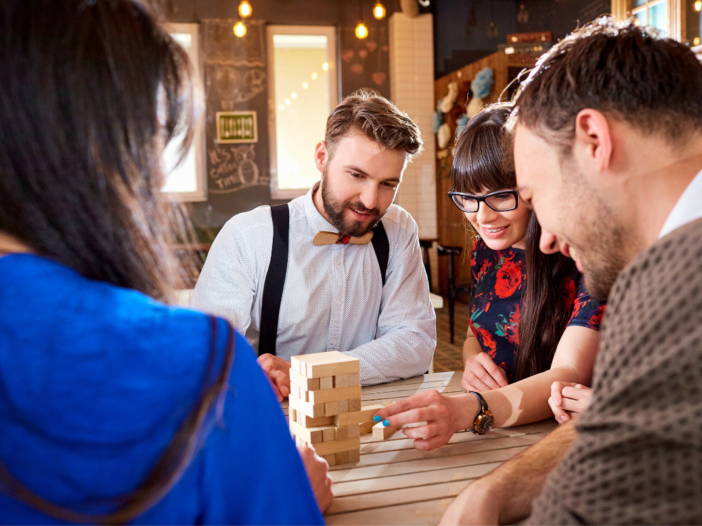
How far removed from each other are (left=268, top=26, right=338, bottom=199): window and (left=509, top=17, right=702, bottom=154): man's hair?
633 cm

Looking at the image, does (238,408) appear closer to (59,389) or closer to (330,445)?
(59,389)

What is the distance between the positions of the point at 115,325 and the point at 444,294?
24.1 feet

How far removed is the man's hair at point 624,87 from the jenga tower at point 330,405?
24.2 inches

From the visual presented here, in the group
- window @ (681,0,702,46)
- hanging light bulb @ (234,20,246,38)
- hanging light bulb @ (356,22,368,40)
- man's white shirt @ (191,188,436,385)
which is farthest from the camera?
hanging light bulb @ (356,22,368,40)

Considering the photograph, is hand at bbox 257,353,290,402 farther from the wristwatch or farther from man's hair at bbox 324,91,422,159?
man's hair at bbox 324,91,422,159

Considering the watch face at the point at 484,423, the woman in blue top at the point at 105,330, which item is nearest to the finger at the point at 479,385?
the watch face at the point at 484,423

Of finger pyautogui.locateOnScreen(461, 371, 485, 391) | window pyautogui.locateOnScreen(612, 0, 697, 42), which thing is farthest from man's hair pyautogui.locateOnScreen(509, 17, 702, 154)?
window pyautogui.locateOnScreen(612, 0, 697, 42)

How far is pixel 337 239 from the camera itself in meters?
2.14

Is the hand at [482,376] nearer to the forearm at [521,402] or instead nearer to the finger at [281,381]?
the forearm at [521,402]

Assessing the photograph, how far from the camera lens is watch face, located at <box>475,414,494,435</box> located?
1320 mm

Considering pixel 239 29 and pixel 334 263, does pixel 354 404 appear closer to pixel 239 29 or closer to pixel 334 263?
pixel 334 263

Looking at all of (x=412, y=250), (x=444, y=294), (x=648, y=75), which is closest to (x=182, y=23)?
(x=444, y=294)

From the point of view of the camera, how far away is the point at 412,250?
7.48ft

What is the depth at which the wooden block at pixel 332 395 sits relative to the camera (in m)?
1.14
